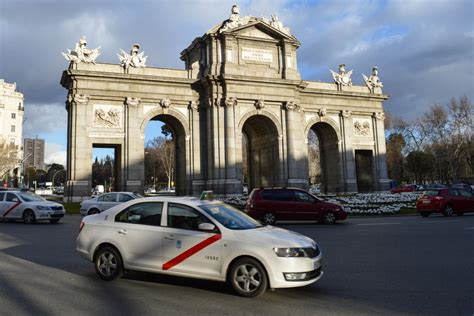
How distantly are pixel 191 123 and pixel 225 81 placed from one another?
15.1 feet

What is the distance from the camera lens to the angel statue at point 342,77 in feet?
136

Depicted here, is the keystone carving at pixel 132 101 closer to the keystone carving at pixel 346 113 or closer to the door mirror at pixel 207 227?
the keystone carving at pixel 346 113

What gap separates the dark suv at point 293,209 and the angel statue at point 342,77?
975 inches

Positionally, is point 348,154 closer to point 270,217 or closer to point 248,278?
point 270,217

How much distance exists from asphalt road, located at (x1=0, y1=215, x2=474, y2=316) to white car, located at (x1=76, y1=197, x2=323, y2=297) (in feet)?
1.11

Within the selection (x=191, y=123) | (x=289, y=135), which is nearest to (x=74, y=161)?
(x=191, y=123)

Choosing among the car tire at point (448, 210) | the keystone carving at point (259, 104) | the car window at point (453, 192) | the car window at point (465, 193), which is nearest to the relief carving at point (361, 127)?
the keystone carving at point (259, 104)

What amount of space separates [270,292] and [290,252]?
0.91 metres

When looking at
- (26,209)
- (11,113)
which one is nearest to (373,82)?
(26,209)

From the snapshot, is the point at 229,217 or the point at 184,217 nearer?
the point at 184,217

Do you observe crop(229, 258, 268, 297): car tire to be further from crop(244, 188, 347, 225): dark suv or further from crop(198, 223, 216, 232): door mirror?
crop(244, 188, 347, 225): dark suv

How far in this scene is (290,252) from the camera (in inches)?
251

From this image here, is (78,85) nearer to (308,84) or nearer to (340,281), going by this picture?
(308,84)

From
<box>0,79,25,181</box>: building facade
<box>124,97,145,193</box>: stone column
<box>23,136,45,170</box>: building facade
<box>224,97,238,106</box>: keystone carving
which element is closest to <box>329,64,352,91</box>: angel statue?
<box>224,97,238,106</box>: keystone carving
